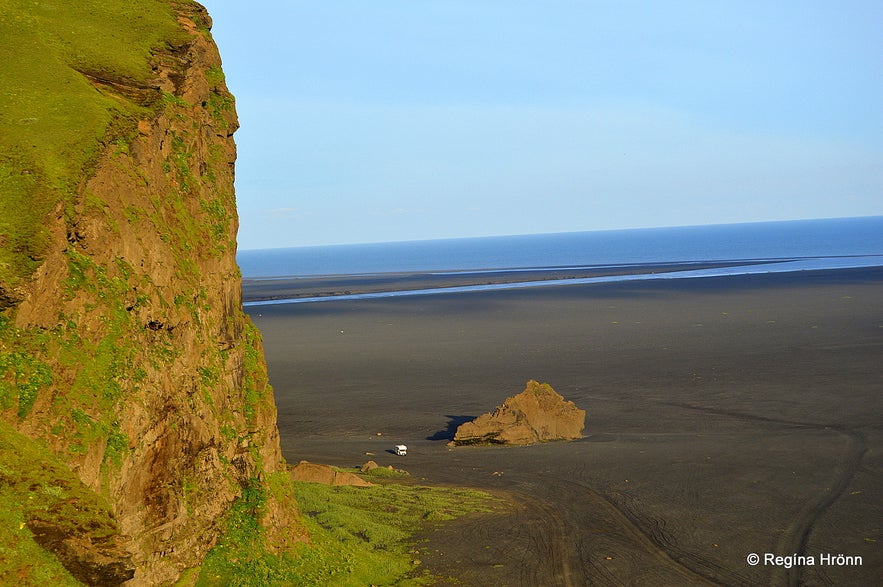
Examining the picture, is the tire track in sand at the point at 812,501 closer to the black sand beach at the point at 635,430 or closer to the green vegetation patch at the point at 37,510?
the black sand beach at the point at 635,430

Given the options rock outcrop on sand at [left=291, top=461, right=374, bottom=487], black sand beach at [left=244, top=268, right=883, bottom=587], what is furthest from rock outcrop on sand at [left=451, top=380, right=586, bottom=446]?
rock outcrop on sand at [left=291, top=461, right=374, bottom=487]

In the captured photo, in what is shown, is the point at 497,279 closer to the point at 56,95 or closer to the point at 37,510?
the point at 56,95

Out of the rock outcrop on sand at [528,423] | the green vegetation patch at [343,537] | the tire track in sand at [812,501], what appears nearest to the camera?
the green vegetation patch at [343,537]

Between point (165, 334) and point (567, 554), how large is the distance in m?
12.7

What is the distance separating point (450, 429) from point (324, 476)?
1109 centimetres

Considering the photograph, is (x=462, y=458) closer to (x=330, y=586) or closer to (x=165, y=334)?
(x=330, y=586)

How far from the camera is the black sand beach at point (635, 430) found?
22.5 metres

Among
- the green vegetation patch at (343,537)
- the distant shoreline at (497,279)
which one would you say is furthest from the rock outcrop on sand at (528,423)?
the distant shoreline at (497,279)

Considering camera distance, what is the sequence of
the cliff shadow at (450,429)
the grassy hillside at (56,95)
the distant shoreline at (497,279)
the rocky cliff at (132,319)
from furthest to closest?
the distant shoreline at (497,279)
the cliff shadow at (450,429)
the grassy hillside at (56,95)
the rocky cliff at (132,319)

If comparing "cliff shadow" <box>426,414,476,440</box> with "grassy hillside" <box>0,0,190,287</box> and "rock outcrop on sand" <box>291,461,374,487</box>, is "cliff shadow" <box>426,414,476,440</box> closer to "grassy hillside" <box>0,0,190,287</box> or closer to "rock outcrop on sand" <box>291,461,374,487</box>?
"rock outcrop on sand" <box>291,461,374,487</box>

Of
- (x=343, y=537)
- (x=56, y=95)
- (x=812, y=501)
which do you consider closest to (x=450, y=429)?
(x=343, y=537)

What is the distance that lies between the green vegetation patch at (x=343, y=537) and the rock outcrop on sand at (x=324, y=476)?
0.67 m

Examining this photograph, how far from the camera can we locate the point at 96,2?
2025cm

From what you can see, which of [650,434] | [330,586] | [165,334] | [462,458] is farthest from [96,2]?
[650,434]
